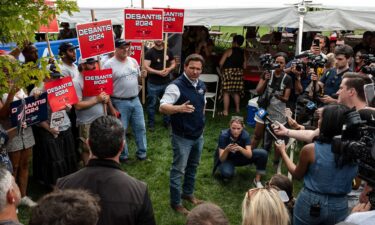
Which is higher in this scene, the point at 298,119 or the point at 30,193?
the point at 298,119

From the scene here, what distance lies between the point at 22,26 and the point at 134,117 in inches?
129

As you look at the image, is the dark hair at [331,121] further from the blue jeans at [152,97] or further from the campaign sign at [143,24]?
the blue jeans at [152,97]

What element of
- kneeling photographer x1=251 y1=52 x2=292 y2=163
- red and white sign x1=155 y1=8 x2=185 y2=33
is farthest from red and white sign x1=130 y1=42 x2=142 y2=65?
kneeling photographer x1=251 y1=52 x2=292 y2=163

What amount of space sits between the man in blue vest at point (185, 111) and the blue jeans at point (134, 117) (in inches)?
68.6

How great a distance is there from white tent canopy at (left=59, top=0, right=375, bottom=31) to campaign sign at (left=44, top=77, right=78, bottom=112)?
315cm

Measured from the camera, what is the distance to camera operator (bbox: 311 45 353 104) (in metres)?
5.96

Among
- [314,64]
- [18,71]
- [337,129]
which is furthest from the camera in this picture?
[314,64]

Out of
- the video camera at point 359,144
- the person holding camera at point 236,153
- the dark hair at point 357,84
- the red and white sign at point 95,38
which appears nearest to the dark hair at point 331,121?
the video camera at point 359,144

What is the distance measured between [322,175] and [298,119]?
2862 mm

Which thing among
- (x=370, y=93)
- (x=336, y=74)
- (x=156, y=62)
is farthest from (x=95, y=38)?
(x=370, y=93)

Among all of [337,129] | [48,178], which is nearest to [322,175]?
[337,129]

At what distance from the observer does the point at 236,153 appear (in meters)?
5.78

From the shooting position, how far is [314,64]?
5.66 metres

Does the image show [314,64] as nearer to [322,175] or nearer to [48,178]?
[322,175]
